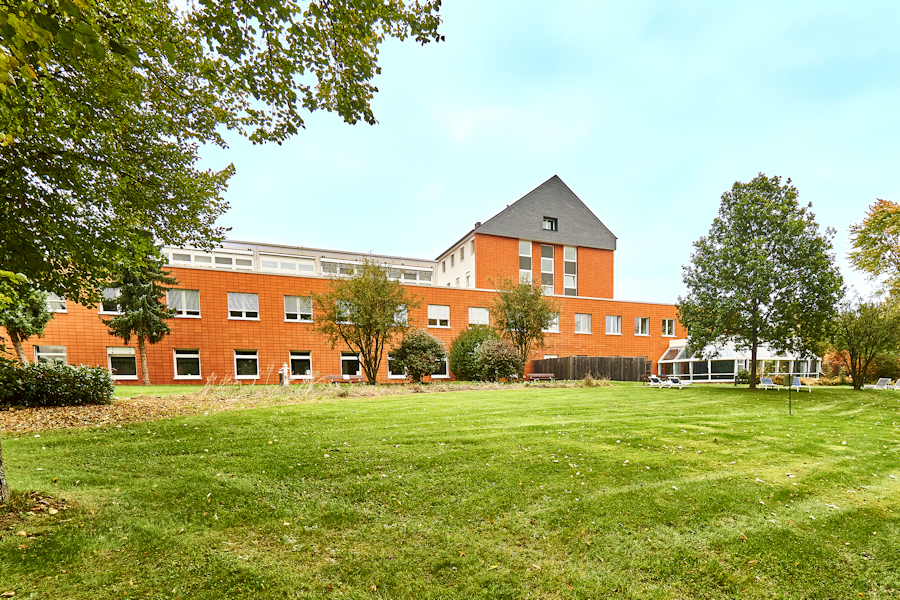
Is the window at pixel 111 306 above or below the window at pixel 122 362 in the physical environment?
above

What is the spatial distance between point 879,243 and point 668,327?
18.3 m

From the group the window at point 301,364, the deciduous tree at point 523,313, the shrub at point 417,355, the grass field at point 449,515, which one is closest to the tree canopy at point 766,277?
the deciduous tree at point 523,313

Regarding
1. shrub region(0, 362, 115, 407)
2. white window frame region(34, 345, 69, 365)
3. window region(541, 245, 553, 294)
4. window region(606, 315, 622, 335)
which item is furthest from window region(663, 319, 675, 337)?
white window frame region(34, 345, 69, 365)

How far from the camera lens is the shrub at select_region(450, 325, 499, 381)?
24406mm

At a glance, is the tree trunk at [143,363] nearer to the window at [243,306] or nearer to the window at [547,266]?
the window at [243,306]

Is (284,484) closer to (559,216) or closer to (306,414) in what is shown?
(306,414)

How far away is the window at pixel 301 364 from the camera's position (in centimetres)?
2698

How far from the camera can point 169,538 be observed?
3455 mm

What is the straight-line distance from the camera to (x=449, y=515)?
4141mm

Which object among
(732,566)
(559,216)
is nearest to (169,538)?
(732,566)

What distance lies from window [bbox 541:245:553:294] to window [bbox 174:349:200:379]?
29.6 meters

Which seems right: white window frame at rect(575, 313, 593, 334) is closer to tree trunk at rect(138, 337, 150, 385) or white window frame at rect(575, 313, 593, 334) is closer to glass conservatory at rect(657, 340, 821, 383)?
glass conservatory at rect(657, 340, 821, 383)

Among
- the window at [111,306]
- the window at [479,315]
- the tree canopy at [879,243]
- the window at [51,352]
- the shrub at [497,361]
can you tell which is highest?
the tree canopy at [879,243]

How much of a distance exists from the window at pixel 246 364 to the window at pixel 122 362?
5.47 meters
